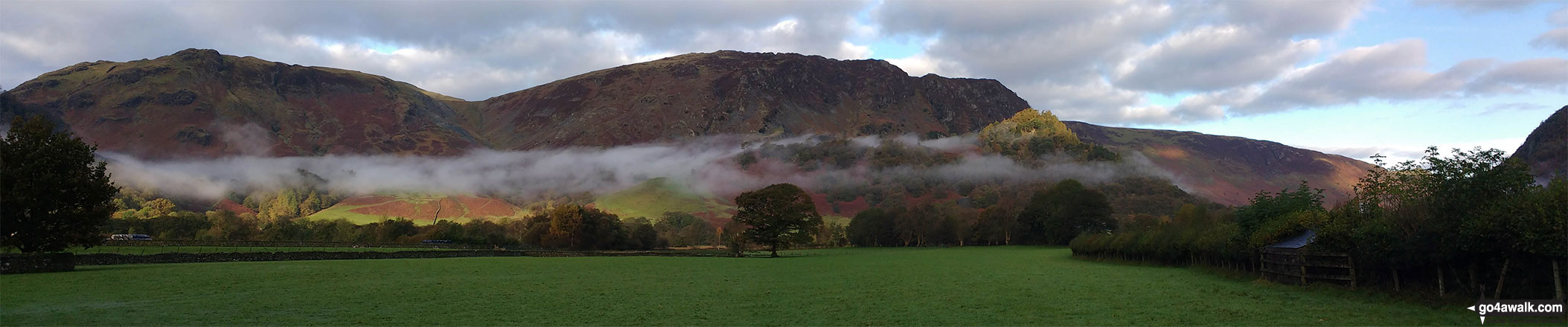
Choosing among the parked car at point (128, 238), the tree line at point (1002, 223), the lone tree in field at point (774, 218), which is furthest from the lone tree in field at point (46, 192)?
the tree line at point (1002, 223)

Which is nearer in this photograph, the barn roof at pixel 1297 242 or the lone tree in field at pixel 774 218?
the barn roof at pixel 1297 242

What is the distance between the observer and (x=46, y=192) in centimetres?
3588

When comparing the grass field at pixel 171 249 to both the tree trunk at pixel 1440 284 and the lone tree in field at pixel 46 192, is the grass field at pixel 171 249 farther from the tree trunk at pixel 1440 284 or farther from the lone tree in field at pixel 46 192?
the tree trunk at pixel 1440 284

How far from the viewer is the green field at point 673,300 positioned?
→ 1972cm

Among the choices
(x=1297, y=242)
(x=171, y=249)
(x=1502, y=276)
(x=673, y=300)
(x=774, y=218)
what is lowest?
(x=673, y=300)

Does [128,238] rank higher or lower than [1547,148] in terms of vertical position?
lower

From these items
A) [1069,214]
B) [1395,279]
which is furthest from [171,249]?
[1069,214]

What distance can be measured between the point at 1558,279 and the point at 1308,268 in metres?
10.5

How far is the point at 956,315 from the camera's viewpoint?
824 inches

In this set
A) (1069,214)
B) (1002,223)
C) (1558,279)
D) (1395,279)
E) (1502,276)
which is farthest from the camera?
(1002,223)

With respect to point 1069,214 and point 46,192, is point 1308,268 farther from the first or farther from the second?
point 1069,214

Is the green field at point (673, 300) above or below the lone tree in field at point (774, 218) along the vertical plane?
below

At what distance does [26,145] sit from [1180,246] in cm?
6191

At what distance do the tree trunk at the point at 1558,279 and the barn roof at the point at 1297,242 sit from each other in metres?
10.8
